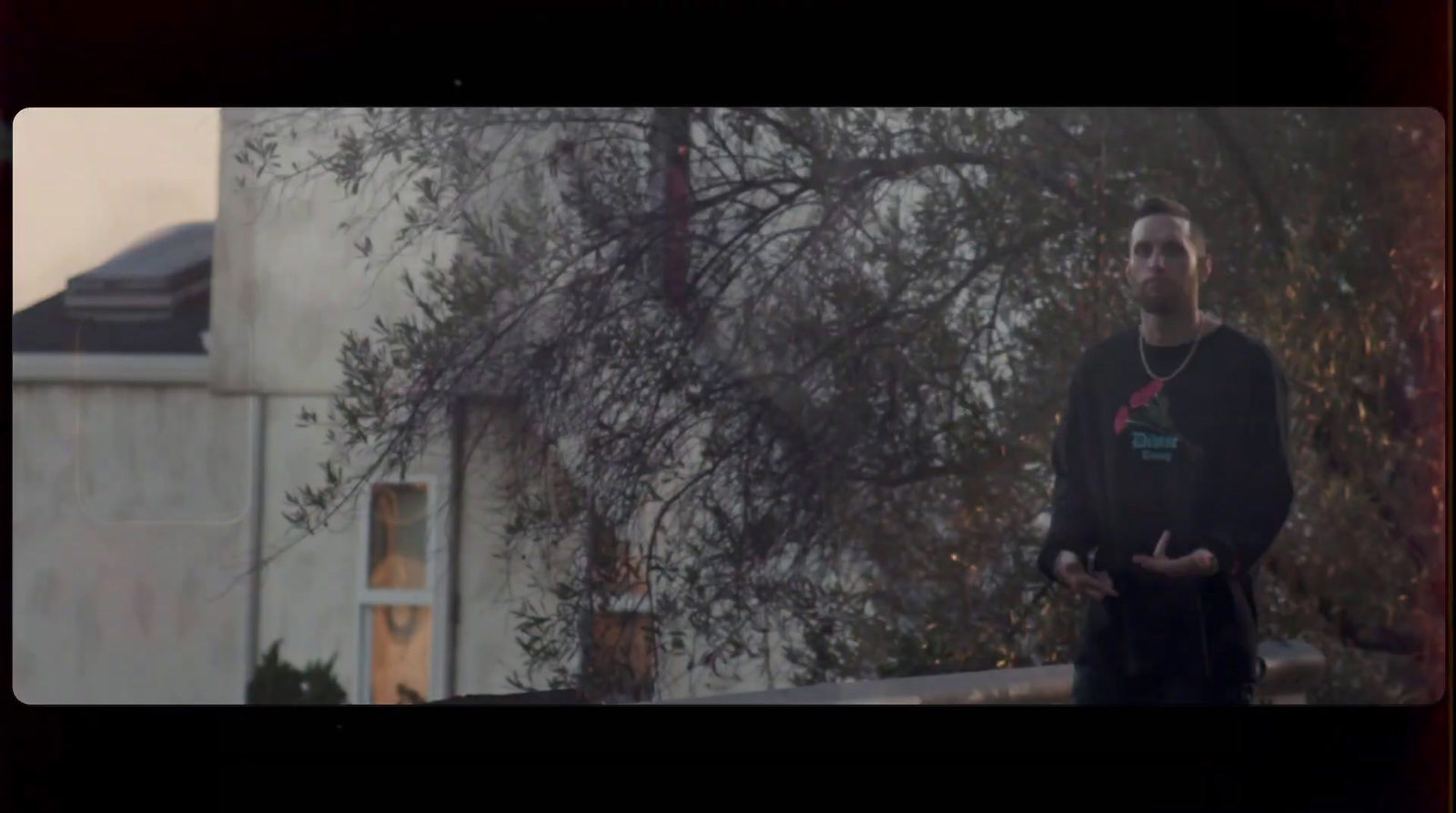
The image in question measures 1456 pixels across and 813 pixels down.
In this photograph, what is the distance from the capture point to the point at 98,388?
105 inches

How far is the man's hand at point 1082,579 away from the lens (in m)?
2.62

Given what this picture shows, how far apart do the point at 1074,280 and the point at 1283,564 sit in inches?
27.9

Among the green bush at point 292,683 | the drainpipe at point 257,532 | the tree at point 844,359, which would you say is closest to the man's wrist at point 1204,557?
the tree at point 844,359

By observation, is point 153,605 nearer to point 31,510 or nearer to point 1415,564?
point 31,510

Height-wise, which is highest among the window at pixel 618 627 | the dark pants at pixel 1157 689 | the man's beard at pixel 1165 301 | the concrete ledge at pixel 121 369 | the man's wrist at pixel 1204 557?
the man's beard at pixel 1165 301

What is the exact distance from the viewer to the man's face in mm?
2605

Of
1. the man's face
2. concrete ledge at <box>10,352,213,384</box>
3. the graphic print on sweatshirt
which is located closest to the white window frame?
concrete ledge at <box>10,352,213,384</box>

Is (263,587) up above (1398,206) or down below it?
below

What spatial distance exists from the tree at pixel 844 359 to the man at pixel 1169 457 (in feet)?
0.16

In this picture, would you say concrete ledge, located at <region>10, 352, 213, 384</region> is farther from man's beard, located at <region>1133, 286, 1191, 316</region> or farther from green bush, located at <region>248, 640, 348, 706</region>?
man's beard, located at <region>1133, 286, 1191, 316</region>

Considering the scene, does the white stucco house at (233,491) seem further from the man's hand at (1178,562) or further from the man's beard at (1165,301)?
the man's beard at (1165,301)

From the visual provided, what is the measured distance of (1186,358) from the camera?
2.62 meters
